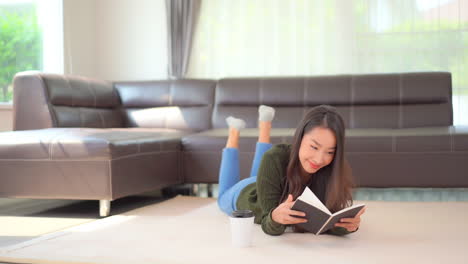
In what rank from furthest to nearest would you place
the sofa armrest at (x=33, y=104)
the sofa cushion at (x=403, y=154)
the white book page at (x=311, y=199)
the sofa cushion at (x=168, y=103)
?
the sofa cushion at (x=168, y=103) < the sofa armrest at (x=33, y=104) < the sofa cushion at (x=403, y=154) < the white book page at (x=311, y=199)

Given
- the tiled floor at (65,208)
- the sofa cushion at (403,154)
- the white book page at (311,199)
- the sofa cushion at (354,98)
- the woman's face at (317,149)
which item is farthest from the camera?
the sofa cushion at (354,98)

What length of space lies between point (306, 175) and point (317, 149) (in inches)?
8.4

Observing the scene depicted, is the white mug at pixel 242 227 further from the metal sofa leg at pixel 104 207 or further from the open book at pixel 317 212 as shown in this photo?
the metal sofa leg at pixel 104 207

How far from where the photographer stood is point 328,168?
2104mm

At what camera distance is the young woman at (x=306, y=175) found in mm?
1974

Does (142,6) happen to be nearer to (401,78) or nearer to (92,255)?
(401,78)

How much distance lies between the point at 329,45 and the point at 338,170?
3240mm

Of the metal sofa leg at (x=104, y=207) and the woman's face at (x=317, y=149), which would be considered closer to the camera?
the woman's face at (x=317, y=149)

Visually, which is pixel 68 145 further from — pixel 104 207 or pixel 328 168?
pixel 328 168

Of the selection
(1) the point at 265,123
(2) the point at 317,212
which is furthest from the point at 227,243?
(1) the point at 265,123

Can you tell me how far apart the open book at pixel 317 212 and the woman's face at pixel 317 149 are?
16 cm

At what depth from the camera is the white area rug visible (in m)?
1.87

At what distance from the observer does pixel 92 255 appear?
1939mm

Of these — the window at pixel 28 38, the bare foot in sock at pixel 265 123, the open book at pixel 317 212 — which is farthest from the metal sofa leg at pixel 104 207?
the window at pixel 28 38
